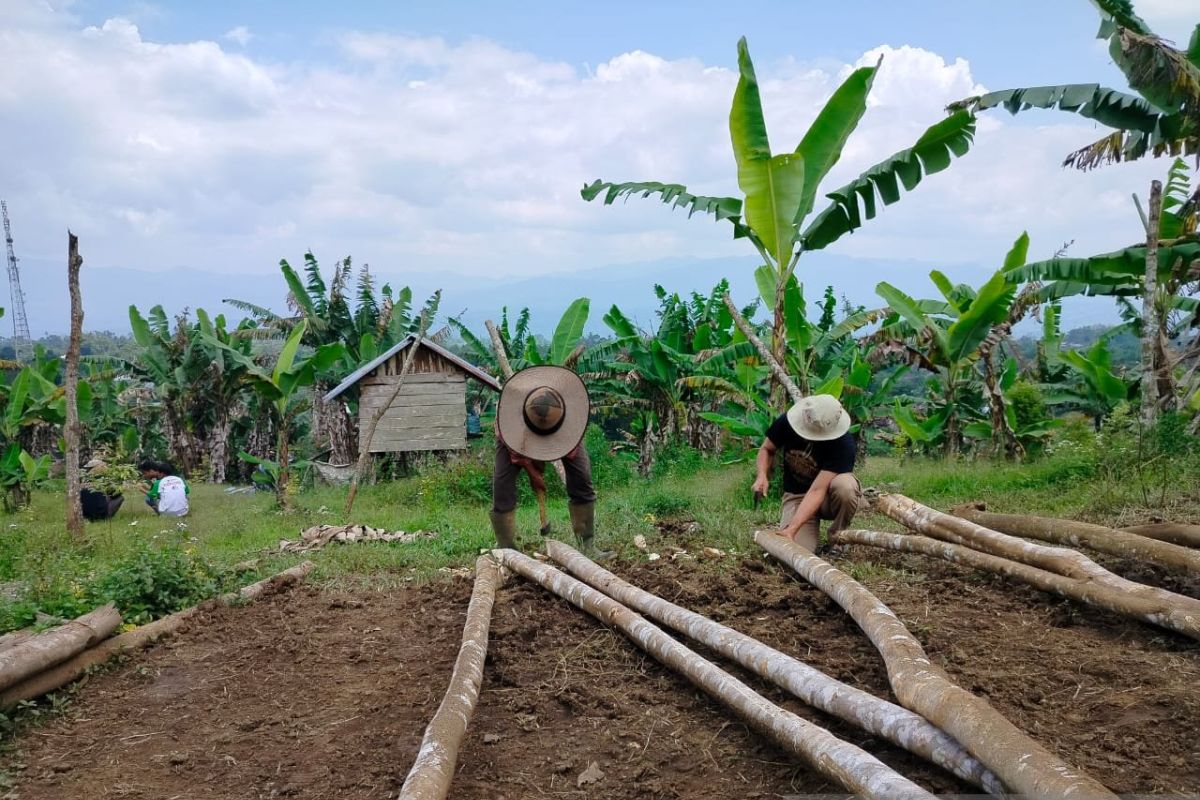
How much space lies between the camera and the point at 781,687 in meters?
4.11

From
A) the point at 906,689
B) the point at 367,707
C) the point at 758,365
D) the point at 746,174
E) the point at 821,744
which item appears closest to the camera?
the point at 821,744

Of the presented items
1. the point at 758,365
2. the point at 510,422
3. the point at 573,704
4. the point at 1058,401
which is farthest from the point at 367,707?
the point at 1058,401

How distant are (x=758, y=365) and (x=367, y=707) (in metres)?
9.18

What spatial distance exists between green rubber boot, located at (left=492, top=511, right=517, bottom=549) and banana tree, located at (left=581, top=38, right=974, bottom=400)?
11.8 ft

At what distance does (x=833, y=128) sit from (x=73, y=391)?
26.9 feet

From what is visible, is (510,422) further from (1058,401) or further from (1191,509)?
(1058,401)

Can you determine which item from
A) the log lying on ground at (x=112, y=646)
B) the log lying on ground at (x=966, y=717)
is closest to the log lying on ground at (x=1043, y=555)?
the log lying on ground at (x=966, y=717)

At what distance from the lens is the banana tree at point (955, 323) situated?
427 inches

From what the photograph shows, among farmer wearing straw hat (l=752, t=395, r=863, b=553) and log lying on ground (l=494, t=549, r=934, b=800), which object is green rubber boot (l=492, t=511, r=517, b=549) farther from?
farmer wearing straw hat (l=752, t=395, r=863, b=553)

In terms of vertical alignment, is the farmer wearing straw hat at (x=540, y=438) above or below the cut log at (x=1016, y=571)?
above

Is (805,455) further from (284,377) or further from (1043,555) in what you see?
(284,377)

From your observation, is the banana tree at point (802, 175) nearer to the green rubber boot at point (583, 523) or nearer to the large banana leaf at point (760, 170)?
the large banana leaf at point (760, 170)

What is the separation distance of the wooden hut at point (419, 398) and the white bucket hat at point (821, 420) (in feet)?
34.2

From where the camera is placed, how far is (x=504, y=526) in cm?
719
